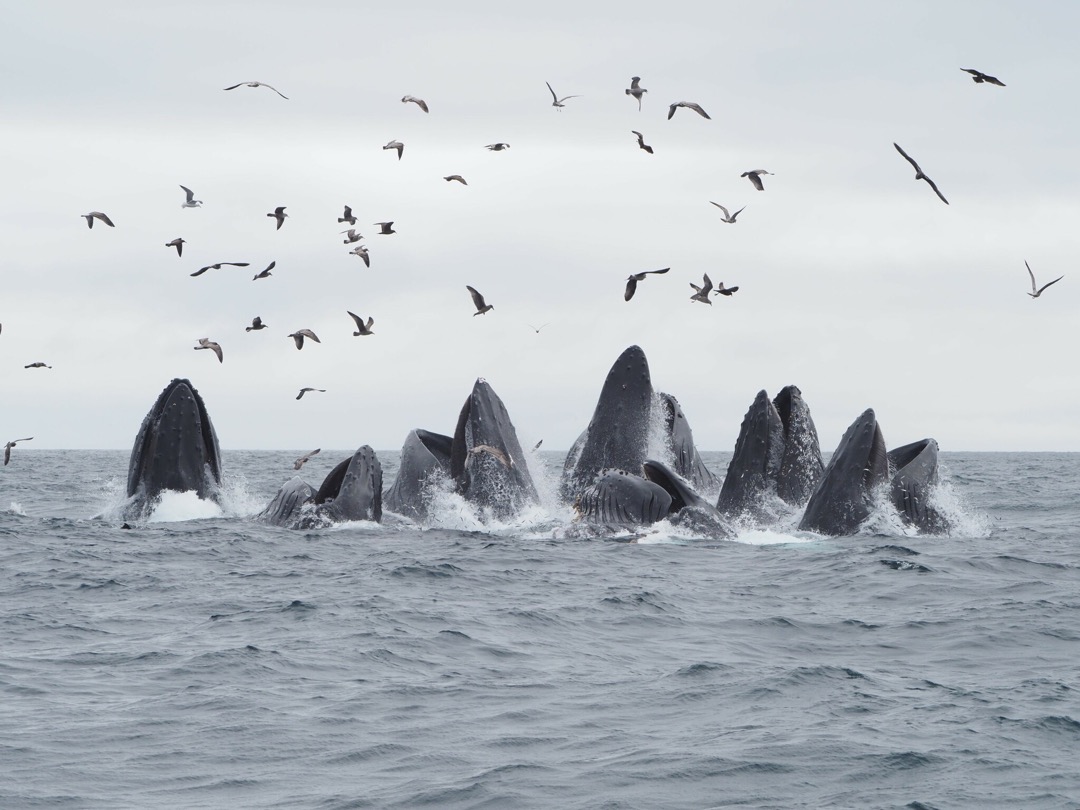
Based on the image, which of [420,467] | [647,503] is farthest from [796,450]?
[420,467]

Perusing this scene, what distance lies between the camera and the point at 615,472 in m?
18.5

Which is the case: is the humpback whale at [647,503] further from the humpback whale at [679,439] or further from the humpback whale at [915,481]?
the humpback whale at [915,481]

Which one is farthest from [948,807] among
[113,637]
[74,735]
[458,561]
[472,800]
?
[458,561]

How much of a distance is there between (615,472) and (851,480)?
9.77 feet

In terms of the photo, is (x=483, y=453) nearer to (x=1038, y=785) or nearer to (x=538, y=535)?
(x=538, y=535)

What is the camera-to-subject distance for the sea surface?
340 inches

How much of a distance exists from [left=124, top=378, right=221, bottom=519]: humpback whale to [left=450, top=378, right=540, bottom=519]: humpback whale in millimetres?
3031

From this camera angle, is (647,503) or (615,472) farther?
(615,472)

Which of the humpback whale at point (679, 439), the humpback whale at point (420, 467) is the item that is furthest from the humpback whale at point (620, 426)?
the humpback whale at point (420, 467)

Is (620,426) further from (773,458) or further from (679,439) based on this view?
(773,458)

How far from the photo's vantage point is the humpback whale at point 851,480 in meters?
16.6

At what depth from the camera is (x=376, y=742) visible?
9359mm

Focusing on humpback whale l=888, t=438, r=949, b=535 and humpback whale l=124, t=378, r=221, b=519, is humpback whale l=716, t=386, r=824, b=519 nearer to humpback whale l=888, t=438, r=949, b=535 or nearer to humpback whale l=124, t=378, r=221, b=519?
humpback whale l=888, t=438, r=949, b=535

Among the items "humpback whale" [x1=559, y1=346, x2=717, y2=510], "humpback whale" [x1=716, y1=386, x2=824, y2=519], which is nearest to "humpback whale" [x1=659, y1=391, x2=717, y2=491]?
"humpback whale" [x1=559, y1=346, x2=717, y2=510]
